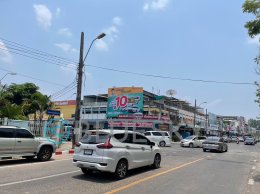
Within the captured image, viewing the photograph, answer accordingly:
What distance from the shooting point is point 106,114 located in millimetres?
57438

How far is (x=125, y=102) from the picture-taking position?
179ft

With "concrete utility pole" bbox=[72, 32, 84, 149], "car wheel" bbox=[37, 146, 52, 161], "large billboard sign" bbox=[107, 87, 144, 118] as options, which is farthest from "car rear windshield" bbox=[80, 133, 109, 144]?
"large billboard sign" bbox=[107, 87, 144, 118]

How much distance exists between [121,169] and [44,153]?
6.11 m

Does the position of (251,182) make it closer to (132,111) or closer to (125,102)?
(132,111)

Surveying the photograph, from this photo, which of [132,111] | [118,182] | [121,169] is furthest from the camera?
[132,111]

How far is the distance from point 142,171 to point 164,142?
24222 millimetres

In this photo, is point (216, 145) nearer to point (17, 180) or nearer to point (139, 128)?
point (17, 180)

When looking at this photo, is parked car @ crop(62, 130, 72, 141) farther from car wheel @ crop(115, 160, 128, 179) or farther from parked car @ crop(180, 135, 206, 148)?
car wheel @ crop(115, 160, 128, 179)

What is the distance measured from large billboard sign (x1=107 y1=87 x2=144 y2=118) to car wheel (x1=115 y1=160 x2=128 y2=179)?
4205 cm

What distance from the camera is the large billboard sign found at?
53.3 metres

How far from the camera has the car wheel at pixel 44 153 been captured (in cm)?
1486

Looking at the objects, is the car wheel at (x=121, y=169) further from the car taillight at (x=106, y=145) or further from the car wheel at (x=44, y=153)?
the car wheel at (x=44, y=153)

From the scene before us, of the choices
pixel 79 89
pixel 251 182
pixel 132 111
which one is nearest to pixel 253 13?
pixel 251 182

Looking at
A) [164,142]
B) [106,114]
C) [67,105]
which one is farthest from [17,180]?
[67,105]
